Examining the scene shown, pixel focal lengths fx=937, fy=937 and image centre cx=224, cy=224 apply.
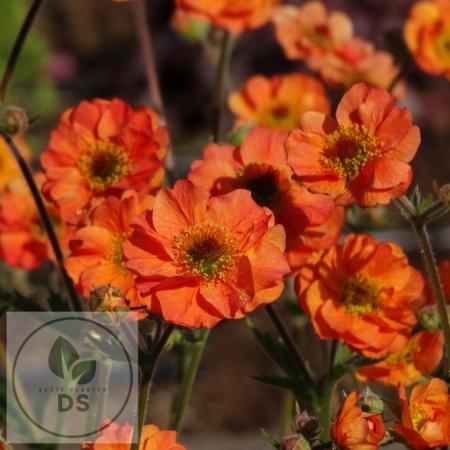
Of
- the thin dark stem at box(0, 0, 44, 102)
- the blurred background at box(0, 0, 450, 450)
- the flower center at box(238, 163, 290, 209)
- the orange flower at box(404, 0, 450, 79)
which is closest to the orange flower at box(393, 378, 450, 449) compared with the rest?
the flower center at box(238, 163, 290, 209)

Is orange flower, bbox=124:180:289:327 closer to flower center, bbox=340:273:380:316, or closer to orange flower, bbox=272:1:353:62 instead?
flower center, bbox=340:273:380:316

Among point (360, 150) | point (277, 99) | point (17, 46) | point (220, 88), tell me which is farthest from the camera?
point (277, 99)

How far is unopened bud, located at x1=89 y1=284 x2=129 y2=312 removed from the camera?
0.93m

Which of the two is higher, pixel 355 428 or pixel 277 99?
pixel 277 99

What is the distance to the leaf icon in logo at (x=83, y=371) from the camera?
1047mm

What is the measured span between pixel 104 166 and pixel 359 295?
35cm

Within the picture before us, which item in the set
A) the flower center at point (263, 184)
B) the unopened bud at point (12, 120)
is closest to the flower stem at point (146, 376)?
the flower center at point (263, 184)

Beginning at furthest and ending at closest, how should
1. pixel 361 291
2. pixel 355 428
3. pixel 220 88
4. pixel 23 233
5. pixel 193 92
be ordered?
pixel 193 92
pixel 220 88
pixel 23 233
pixel 361 291
pixel 355 428

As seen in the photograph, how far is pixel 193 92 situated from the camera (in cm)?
408

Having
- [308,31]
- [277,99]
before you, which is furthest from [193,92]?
[277,99]

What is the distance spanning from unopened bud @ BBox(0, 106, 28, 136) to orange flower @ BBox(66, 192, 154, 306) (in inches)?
7.5

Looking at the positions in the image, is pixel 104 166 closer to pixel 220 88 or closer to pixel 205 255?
pixel 205 255

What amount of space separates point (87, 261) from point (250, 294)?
0.23 m

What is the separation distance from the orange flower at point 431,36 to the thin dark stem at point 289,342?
663 mm
